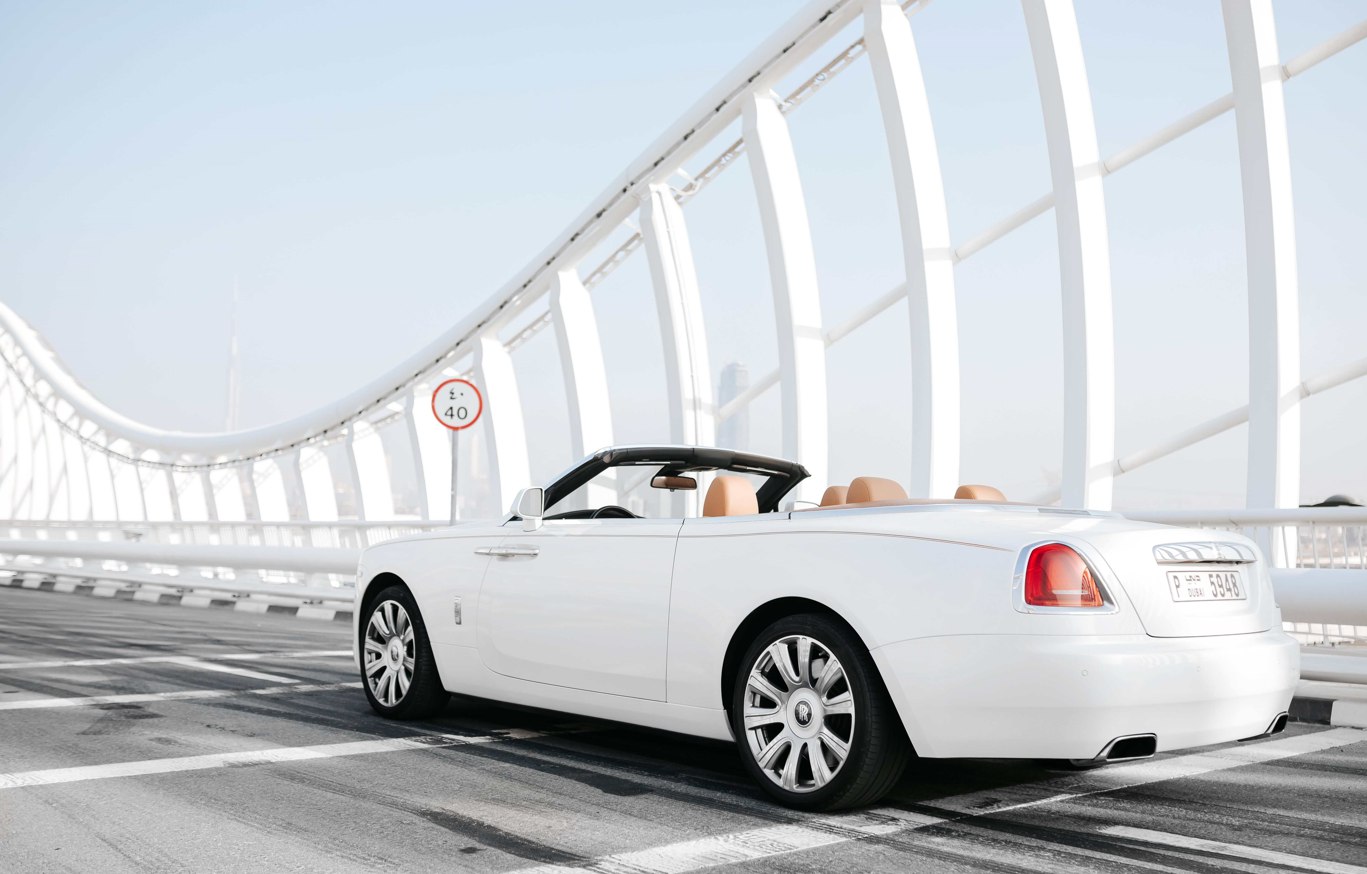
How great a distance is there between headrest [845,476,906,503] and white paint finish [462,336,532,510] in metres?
12.5

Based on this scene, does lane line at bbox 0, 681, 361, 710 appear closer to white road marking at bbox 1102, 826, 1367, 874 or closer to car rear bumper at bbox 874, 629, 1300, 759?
car rear bumper at bbox 874, 629, 1300, 759

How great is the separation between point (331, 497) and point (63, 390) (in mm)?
16714

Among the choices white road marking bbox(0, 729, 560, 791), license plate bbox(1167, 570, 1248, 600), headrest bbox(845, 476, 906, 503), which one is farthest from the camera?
headrest bbox(845, 476, 906, 503)

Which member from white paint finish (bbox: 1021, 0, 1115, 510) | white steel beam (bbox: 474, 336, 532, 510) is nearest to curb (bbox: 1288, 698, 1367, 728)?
white paint finish (bbox: 1021, 0, 1115, 510)

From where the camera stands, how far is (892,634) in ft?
13.5

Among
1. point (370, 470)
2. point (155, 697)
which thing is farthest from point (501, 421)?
point (155, 697)

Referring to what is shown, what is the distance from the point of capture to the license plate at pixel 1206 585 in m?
4.08

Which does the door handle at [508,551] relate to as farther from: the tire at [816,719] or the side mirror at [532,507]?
the tire at [816,719]

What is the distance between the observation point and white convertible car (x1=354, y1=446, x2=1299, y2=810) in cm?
387

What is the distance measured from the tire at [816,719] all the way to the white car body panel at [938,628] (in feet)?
0.31

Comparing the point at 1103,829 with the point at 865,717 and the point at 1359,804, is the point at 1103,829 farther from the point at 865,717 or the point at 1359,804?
the point at 1359,804

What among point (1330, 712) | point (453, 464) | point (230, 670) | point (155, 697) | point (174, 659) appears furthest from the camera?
point (453, 464)

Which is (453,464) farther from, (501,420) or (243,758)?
(243,758)

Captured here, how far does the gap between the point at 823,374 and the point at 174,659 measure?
7237mm
